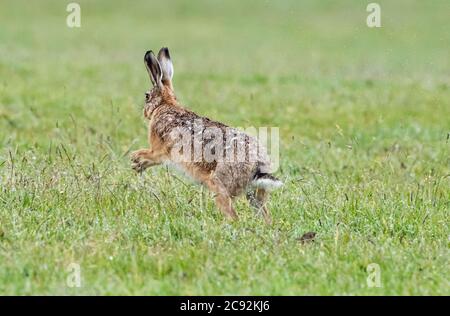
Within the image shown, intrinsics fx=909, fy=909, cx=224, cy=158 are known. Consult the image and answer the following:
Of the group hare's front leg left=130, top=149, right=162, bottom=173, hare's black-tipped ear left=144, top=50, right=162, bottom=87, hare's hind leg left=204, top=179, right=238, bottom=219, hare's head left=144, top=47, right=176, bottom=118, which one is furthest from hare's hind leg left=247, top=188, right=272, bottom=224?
hare's black-tipped ear left=144, top=50, right=162, bottom=87

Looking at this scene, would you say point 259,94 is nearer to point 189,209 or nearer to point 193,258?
point 189,209

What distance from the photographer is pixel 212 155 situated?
7309 millimetres

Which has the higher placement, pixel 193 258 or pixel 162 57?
pixel 162 57

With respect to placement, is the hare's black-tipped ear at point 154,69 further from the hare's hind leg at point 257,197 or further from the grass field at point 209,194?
the hare's hind leg at point 257,197

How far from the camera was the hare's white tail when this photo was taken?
275 inches

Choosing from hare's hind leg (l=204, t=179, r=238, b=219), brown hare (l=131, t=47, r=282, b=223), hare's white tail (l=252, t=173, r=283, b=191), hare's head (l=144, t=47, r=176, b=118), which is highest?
hare's head (l=144, t=47, r=176, b=118)

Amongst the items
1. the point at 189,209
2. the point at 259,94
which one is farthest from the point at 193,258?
the point at 259,94

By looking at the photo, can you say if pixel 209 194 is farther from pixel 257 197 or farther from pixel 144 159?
pixel 144 159

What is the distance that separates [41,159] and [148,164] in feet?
4.41

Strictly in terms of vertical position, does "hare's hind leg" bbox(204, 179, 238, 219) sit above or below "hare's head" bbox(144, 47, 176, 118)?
below

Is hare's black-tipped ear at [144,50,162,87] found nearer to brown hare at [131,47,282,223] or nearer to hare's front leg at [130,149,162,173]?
brown hare at [131,47,282,223]

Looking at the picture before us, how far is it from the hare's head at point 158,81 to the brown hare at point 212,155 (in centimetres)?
8

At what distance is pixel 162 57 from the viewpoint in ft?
29.3

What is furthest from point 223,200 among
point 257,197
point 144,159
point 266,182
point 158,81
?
point 158,81
